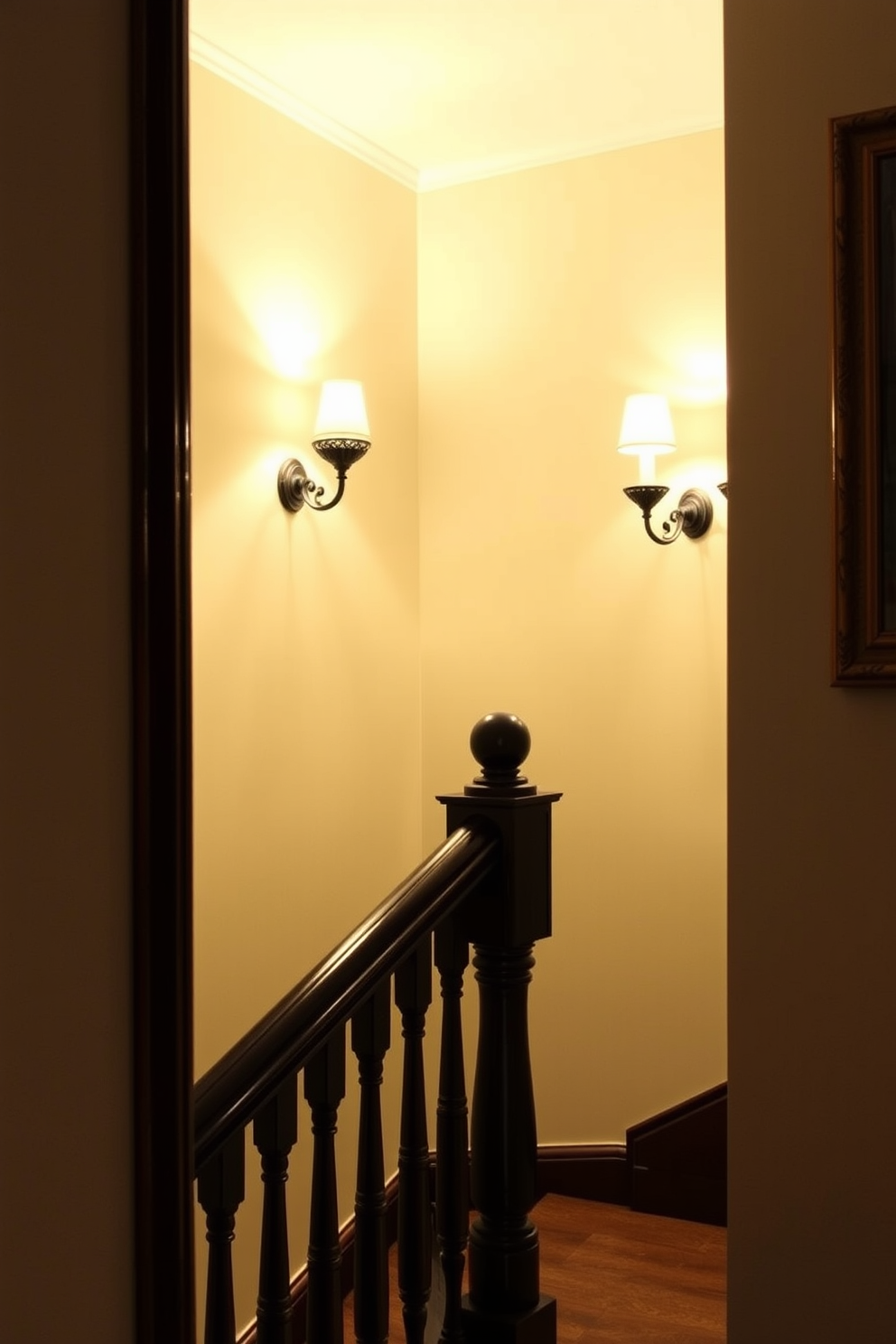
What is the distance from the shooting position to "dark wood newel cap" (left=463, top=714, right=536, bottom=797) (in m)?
1.91

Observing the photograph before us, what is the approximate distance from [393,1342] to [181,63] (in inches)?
109

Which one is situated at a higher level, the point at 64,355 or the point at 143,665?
the point at 64,355

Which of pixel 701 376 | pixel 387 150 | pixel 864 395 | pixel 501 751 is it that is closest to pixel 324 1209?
pixel 501 751

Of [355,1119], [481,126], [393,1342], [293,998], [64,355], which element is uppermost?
[481,126]

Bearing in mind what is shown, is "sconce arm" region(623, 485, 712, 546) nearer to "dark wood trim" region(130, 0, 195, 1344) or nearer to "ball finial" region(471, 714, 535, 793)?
"ball finial" region(471, 714, 535, 793)

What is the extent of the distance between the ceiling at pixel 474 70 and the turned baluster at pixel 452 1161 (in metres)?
2.09

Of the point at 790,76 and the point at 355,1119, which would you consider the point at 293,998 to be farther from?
the point at 355,1119

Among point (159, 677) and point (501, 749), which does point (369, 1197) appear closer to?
point (501, 749)

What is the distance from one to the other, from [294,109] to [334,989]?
8.11 feet

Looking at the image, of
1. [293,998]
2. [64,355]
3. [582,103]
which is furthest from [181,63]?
[582,103]

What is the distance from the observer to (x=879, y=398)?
1.91 m

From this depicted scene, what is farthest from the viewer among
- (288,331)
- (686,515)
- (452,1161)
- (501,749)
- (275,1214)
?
(686,515)

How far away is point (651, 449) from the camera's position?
134 inches

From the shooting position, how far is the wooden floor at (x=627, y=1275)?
293cm
